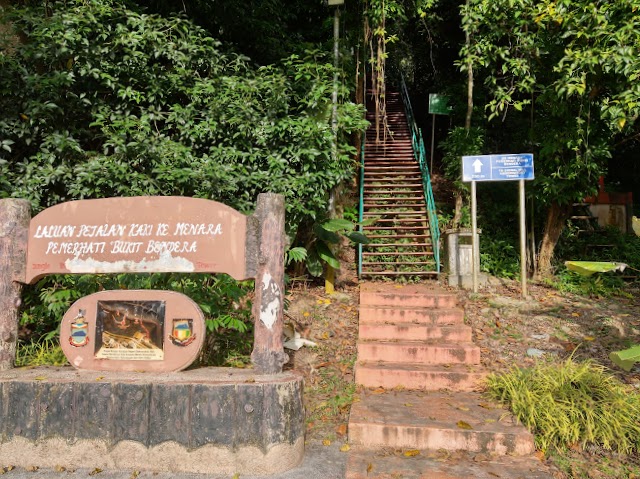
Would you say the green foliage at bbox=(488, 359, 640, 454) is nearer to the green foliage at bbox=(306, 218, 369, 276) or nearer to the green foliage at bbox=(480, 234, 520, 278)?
the green foliage at bbox=(306, 218, 369, 276)

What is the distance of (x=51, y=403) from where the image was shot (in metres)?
3.17

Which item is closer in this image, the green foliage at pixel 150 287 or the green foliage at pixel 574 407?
the green foliage at pixel 574 407

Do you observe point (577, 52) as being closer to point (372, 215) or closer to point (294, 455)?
point (372, 215)

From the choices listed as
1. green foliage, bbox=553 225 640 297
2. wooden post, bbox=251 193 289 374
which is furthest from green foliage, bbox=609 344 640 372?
green foliage, bbox=553 225 640 297

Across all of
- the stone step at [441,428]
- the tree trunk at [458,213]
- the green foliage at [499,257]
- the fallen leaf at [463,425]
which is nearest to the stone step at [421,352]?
the stone step at [441,428]

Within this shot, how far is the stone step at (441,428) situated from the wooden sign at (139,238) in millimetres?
1674

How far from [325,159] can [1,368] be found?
4182mm

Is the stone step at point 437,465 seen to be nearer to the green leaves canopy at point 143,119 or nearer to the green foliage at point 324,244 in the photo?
the green leaves canopy at point 143,119

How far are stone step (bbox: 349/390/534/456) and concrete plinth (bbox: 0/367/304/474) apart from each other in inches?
27.9

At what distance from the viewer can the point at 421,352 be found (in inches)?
191

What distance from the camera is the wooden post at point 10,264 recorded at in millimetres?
3486

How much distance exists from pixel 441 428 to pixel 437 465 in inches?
13.5

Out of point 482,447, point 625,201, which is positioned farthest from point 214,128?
point 625,201

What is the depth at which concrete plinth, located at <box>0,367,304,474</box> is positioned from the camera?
3039 millimetres
